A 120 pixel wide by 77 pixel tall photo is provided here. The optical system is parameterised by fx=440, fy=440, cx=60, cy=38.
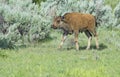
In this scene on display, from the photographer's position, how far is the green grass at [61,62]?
12.3 m

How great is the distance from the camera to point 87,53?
17141mm

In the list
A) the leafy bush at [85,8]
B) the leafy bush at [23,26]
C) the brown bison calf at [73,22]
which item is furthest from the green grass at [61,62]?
the leafy bush at [85,8]

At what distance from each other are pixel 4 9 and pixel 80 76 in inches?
402

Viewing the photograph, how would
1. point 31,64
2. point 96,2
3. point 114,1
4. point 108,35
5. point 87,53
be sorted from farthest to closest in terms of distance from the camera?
point 114,1
point 96,2
point 108,35
point 87,53
point 31,64

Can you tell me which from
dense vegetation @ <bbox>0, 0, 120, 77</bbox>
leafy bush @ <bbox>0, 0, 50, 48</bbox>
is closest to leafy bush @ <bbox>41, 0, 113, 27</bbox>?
dense vegetation @ <bbox>0, 0, 120, 77</bbox>

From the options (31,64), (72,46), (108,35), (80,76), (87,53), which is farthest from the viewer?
(108,35)

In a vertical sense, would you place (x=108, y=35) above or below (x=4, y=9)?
below

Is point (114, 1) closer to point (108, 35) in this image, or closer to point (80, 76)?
point (108, 35)

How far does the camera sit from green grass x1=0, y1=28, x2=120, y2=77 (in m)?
12.3

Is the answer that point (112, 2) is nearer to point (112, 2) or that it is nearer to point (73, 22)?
point (112, 2)

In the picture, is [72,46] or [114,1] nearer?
[72,46]

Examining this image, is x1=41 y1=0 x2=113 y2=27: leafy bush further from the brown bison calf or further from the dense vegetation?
the brown bison calf

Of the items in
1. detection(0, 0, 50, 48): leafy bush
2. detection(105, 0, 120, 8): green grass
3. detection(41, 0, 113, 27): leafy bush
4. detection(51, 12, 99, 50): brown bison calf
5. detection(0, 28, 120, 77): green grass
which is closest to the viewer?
detection(0, 28, 120, 77): green grass

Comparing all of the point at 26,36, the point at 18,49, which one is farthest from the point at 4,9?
the point at 18,49
